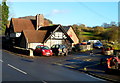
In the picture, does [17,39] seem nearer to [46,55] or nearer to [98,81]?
[46,55]

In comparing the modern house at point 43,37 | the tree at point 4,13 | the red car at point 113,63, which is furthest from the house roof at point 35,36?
the tree at point 4,13

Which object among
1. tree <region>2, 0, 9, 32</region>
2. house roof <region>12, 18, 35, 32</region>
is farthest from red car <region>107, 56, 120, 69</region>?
tree <region>2, 0, 9, 32</region>

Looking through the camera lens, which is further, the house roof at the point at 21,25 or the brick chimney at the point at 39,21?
→ the brick chimney at the point at 39,21

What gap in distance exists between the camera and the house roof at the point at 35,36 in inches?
1521

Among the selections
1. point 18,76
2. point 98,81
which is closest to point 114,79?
point 98,81

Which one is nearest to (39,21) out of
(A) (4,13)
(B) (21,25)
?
(B) (21,25)

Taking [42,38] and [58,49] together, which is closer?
[58,49]

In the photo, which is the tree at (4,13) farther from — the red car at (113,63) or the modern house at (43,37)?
the red car at (113,63)

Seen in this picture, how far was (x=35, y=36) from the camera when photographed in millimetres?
39938

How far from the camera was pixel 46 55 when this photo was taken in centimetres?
2959

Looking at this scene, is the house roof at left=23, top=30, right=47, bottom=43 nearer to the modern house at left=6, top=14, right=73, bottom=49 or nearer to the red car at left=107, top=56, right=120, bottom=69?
the modern house at left=6, top=14, right=73, bottom=49

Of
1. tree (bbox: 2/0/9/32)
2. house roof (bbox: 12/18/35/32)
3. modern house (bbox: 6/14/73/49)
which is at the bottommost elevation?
modern house (bbox: 6/14/73/49)

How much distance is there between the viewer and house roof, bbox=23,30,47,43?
3862cm

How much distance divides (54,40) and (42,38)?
2.64 metres
